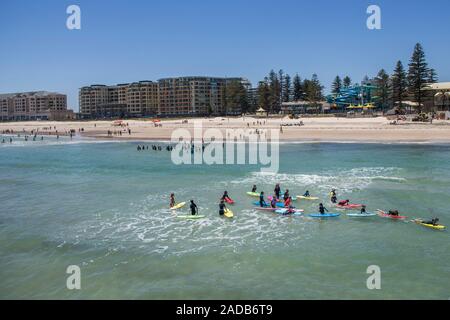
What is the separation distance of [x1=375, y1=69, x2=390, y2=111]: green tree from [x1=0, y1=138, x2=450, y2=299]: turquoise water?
71515mm

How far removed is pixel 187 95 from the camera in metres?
156

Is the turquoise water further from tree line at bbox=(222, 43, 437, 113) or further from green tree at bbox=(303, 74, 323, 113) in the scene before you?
green tree at bbox=(303, 74, 323, 113)

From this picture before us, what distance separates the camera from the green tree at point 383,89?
327 feet

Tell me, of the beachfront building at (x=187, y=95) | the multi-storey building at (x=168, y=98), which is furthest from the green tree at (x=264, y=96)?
the beachfront building at (x=187, y=95)

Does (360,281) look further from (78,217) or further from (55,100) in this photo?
(55,100)

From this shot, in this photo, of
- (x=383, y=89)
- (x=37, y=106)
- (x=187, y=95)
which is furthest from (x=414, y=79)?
(x=37, y=106)

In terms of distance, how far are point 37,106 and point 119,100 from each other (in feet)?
128

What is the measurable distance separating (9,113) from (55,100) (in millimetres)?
30075

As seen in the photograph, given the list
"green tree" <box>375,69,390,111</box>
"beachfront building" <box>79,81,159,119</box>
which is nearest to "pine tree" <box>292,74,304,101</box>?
"green tree" <box>375,69,390,111</box>

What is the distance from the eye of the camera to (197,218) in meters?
20.7

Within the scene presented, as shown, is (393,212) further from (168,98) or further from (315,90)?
(168,98)

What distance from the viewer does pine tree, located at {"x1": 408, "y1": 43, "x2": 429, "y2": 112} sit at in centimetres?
7556

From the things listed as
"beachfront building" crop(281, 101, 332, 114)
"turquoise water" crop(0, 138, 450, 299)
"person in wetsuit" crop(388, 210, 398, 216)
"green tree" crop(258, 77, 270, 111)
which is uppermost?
"green tree" crop(258, 77, 270, 111)
